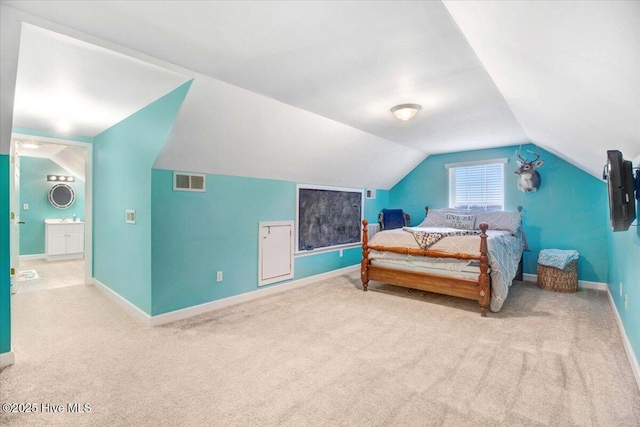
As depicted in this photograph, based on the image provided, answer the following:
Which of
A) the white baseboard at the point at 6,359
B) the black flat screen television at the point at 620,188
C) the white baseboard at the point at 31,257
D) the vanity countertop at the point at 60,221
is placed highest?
the black flat screen television at the point at 620,188

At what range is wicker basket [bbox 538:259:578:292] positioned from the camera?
4262 mm

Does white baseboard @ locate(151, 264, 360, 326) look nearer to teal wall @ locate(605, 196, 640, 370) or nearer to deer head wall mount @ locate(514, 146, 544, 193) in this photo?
deer head wall mount @ locate(514, 146, 544, 193)

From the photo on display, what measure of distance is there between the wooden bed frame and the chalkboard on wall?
0.88 meters

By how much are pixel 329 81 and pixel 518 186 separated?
399 centimetres

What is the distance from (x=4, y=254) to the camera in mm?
2330

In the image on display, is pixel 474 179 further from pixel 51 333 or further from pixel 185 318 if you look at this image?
pixel 51 333

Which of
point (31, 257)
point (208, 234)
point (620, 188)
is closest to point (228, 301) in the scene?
point (208, 234)

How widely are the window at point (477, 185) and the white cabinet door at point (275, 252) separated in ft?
10.6

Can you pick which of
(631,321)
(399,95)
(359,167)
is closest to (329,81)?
(399,95)

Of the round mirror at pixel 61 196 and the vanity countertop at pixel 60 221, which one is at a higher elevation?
the round mirror at pixel 61 196

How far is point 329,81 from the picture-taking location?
103 inches

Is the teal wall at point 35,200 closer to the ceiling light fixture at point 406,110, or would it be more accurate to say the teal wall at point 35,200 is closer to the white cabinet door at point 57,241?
the white cabinet door at point 57,241

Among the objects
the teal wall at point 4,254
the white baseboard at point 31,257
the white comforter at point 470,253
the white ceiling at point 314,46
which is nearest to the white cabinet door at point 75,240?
the white baseboard at point 31,257

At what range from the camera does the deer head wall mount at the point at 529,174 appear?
15.8 feet
